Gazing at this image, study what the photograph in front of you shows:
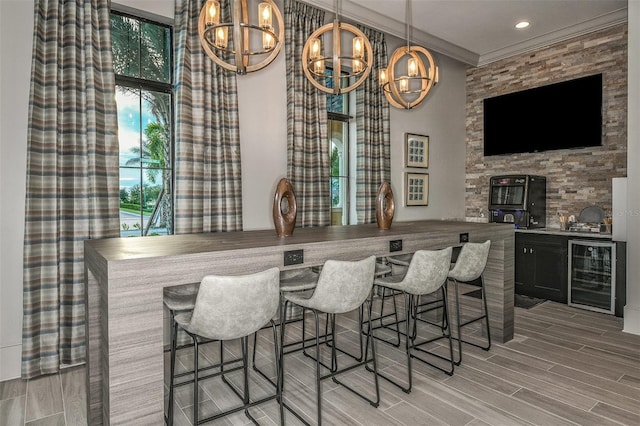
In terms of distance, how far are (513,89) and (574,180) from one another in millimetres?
1565

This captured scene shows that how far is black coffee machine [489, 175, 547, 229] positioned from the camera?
5070 mm

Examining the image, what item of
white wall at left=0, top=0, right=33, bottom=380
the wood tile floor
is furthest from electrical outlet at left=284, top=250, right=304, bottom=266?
white wall at left=0, top=0, right=33, bottom=380

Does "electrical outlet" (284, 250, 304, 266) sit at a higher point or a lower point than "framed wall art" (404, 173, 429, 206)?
lower

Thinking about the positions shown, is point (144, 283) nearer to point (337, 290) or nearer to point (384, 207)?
point (337, 290)

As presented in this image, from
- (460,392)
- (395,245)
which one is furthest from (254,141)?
(460,392)

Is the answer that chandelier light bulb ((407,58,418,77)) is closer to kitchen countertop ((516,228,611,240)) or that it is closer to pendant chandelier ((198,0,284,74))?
pendant chandelier ((198,0,284,74))

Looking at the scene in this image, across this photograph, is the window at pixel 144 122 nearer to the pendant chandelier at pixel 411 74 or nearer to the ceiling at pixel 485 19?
the ceiling at pixel 485 19

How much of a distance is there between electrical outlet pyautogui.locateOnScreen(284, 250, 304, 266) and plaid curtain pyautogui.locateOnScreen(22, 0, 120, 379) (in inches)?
68.9

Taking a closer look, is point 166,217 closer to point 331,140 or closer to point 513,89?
point 331,140

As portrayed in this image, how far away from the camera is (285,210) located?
103 inches

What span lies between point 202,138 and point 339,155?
6.47 ft

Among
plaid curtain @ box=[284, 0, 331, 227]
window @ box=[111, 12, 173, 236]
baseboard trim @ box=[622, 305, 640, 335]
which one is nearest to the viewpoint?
window @ box=[111, 12, 173, 236]

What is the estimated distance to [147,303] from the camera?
5.68ft

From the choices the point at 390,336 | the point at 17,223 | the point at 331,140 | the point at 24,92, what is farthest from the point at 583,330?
the point at 24,92
